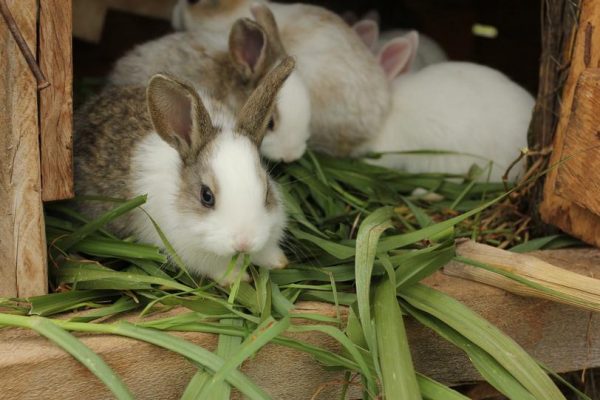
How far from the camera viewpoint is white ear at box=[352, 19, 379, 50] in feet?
13.6

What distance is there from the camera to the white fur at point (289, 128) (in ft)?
10.2

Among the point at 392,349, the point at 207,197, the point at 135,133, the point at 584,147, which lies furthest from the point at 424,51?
the point at 392,349

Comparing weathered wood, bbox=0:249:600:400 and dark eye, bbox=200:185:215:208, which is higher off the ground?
dark eye, bbox=200:185:215:208

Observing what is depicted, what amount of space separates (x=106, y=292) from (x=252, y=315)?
0.46 meters

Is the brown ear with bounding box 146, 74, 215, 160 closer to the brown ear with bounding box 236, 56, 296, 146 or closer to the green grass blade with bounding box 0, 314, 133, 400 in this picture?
the brown ear with bounding box 236, 56, 296, 146

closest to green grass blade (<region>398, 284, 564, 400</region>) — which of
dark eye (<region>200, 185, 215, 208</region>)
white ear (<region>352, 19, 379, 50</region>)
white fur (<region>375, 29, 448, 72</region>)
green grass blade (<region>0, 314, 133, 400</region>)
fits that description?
dark eye (<region>200, 185, 215, 208</region>)

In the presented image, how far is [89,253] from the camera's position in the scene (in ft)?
8.00

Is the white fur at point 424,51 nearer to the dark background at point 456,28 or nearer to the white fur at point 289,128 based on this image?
the dark background at point 456,28

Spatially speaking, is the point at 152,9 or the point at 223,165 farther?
the point at 152,9

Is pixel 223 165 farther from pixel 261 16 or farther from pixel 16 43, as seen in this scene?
pixel 261 16

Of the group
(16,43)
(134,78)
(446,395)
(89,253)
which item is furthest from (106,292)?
(134,78)

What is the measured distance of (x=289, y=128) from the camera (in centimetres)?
311

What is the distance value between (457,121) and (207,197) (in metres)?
1.56

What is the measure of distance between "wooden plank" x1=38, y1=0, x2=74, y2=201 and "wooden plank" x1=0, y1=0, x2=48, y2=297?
0.14 ft
